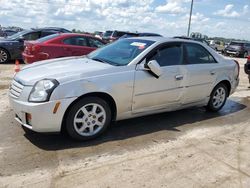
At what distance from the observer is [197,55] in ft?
21.1

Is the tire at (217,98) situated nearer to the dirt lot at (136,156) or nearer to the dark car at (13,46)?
the dirt lot at (136,156)

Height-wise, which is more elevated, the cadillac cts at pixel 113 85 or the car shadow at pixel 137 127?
the cadillac cts at pixel 113 85

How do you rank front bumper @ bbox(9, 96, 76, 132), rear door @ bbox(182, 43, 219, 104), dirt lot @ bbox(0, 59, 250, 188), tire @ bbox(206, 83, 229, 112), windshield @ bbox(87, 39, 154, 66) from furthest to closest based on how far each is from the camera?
tire @ bbox(206, 83, 229, 112) → rear door @ bbox(182, 43, 219, 104) → windshield @ bbox(87, 39, 154, 66) → front bumper @ bbox(9, 96, 76, 132) → dirt lot @ bbox(0, 59, 250, 188)

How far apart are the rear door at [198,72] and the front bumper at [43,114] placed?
2.44 metres

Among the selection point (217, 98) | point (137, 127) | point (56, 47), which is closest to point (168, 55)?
point (137, 127)

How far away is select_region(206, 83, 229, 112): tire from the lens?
271 inches

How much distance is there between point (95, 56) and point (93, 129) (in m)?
1.48

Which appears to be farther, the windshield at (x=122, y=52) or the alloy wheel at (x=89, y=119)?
the windshield at (x=122, y=52)

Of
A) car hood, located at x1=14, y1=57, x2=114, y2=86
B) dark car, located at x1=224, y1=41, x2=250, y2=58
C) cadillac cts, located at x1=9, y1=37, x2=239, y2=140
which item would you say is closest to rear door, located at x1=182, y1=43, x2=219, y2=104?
cadillac cts, located at x1=9, y1=37, x2=239, y2=140

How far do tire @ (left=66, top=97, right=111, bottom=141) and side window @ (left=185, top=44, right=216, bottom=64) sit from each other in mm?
2024

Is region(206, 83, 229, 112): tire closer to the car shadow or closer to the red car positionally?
the car shadow

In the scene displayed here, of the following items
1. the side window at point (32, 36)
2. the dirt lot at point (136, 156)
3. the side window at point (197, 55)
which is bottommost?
the dirt lot at point (136, 156)

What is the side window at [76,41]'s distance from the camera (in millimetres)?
11505

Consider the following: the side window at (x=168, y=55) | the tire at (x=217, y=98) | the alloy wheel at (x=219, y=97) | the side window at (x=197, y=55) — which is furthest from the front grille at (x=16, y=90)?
the alloy wheel at (x=219, y=97)
